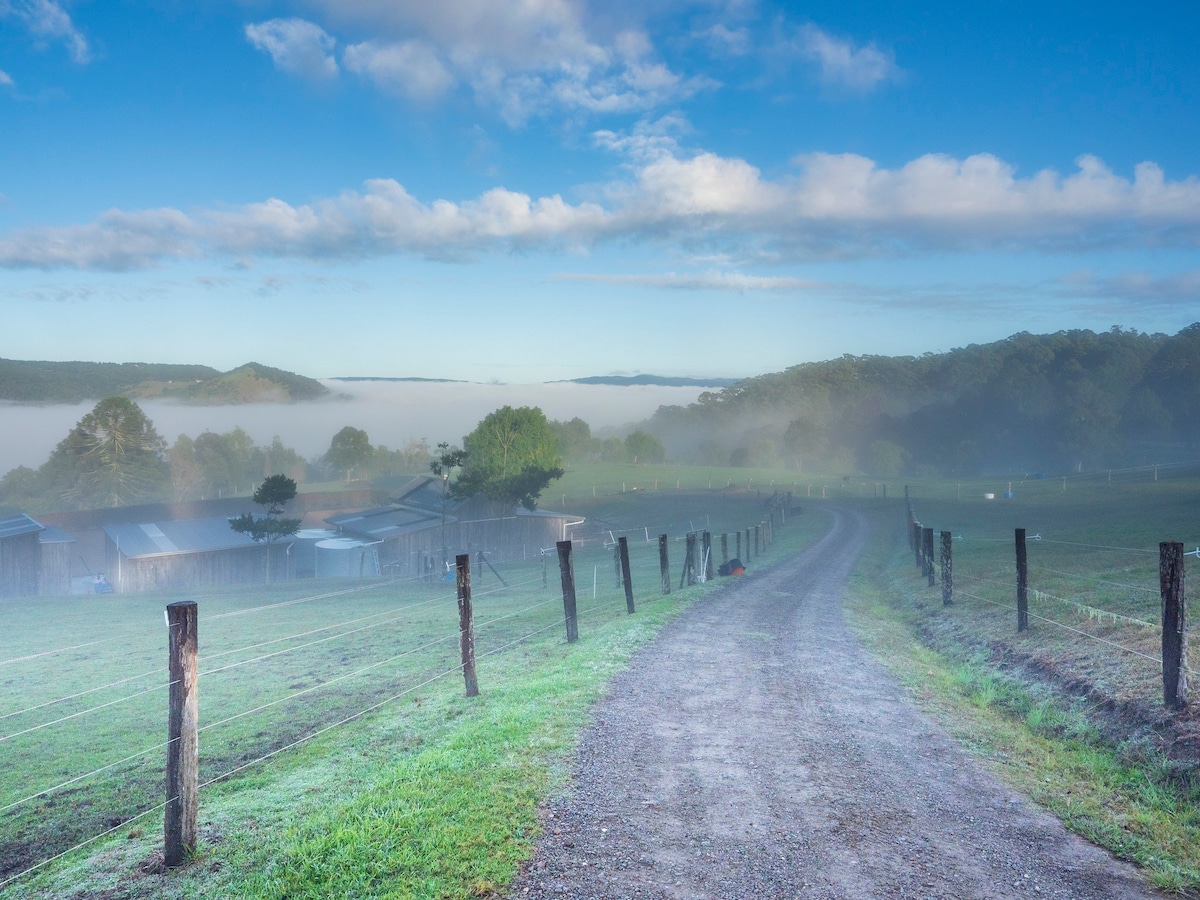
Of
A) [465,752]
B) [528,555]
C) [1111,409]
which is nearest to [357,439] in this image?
[528,555]

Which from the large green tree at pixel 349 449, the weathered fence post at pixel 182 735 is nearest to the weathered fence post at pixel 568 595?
the weathered fence post at pixel 182 735

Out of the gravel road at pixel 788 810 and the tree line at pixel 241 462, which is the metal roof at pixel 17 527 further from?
the gravel road at pixel 788 810

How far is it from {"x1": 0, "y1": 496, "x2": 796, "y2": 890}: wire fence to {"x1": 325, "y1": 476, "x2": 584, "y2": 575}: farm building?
19.3 meters

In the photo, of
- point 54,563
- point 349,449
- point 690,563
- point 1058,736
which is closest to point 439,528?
point 54,563

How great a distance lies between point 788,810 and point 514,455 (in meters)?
65.7

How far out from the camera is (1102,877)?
5.78m

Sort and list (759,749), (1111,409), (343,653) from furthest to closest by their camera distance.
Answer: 1. (1111,409)
2. (343,653)
3. (759,749)

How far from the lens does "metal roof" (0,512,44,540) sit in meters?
43.2

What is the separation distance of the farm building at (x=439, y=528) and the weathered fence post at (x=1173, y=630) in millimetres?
44842

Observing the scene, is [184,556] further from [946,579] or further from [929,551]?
[946,579]

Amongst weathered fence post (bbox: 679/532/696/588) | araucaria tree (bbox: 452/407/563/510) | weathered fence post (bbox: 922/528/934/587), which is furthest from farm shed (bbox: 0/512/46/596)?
weathered fence post (bbox: 922/528/934/587)

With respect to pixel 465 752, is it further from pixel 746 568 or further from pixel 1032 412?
pixel 1032 412

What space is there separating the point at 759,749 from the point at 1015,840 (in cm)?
271

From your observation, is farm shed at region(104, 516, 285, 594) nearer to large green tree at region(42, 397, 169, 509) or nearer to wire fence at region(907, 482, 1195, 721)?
wire fence at region(907, 482, 1195, 721)
